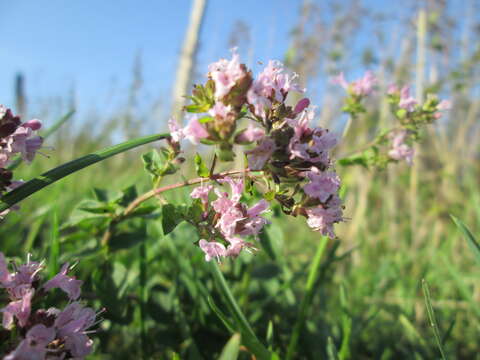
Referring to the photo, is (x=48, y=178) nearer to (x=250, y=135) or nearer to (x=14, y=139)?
(x=14, y=139)

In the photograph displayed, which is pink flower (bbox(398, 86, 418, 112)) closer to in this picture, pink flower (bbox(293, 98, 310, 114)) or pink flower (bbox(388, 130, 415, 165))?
pink flower (bbox(388, 130, 415, 165))

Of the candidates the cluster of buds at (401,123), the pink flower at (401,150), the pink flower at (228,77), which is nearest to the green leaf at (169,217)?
the pink flower at (228,77)

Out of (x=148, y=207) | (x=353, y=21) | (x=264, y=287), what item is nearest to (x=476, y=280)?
(x=264, y=287)

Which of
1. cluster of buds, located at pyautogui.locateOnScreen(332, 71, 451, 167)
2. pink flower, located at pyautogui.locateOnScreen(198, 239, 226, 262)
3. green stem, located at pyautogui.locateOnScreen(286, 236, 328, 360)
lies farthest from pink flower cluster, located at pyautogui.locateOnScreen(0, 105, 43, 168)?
cluster of buds, located at pyautogui.locateOnScreen(332, 71, 451, 167)

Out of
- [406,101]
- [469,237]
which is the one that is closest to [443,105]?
[406,101]

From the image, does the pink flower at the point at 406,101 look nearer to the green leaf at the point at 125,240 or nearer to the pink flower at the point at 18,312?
the green leaf at the point at 125,240

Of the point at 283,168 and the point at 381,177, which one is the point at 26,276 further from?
the point at 381,177
